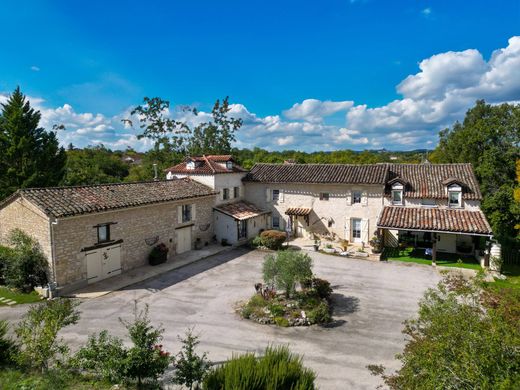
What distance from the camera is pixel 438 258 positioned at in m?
25.2

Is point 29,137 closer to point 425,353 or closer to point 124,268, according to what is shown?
→ point 124,268

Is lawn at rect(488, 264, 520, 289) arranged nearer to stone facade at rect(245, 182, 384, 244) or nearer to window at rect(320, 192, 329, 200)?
stone facade at rect(245, 182, 384, 244)

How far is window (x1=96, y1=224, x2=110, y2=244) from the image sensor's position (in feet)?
63.3

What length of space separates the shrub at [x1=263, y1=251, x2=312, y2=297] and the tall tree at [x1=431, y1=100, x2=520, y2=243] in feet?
77.0

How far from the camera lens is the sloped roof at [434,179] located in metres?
25.5

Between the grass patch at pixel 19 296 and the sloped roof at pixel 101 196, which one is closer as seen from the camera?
the grass patch at pixel 19 296

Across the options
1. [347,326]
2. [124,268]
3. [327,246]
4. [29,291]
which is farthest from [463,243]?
[29,291]

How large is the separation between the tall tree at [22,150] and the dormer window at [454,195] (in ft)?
121

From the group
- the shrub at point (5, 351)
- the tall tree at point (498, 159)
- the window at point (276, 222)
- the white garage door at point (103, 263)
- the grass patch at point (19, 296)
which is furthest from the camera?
the window at point (276, 222)

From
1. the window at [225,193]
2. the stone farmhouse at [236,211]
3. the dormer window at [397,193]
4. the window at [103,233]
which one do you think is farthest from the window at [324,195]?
the window at [103,233]

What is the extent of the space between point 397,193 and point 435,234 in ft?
16.0

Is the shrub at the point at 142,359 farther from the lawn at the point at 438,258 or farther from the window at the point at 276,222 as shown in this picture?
the window at the point at 276,222

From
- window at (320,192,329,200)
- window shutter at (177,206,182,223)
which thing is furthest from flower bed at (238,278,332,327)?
window at (320,192,329,200)

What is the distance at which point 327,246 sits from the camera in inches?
1077
